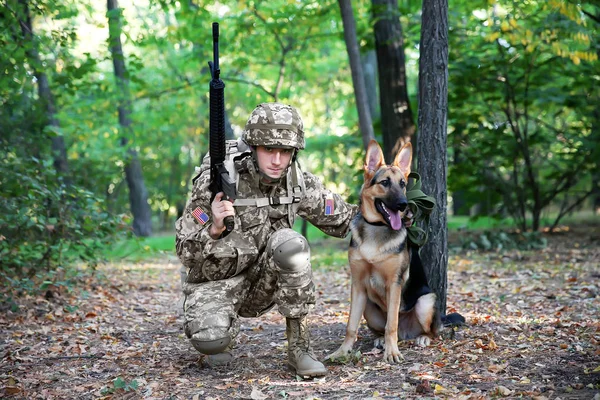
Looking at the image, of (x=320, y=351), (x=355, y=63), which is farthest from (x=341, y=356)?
(x=355, y=63)

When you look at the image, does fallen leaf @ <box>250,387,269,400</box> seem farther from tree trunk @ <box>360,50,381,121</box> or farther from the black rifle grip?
tree trunk @ <box>360,50,381,121</box>

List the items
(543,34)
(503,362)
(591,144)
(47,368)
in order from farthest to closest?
(591,144), (543,34), (47,368), (503,362)

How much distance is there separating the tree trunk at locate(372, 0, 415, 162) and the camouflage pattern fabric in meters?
5.07

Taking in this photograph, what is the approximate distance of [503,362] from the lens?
4.09m

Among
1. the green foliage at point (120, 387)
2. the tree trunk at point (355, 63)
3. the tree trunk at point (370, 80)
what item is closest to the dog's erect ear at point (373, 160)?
the green foliage at point (120, 387)

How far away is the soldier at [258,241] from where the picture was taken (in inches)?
159

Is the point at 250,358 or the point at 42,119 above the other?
the point at 42,119

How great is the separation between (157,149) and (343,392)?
24.3 m

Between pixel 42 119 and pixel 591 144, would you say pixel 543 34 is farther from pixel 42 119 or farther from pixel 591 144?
pixel 42 119

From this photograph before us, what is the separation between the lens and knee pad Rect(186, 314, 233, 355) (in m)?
4.01

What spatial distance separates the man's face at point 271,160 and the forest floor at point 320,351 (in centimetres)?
146

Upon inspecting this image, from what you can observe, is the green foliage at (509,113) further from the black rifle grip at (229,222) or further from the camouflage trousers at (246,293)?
the black rifle grip at (229,222)

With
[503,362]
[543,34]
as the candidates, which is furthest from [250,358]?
[543,34]

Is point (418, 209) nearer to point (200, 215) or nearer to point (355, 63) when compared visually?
point (200, 215)
